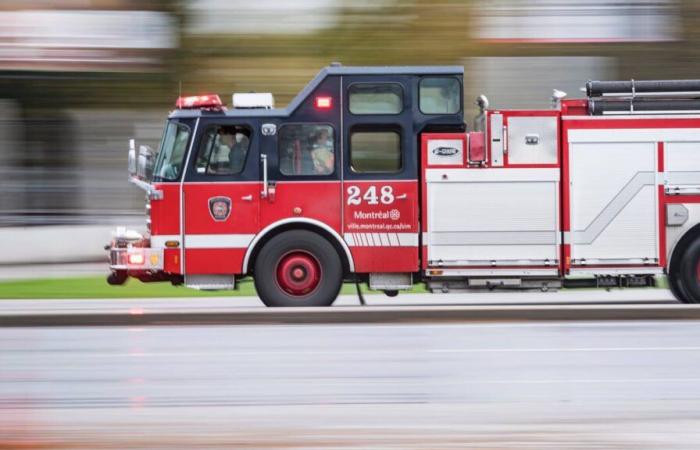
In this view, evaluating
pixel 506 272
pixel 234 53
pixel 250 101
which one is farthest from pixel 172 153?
pixel 234 53

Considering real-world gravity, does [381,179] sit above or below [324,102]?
below

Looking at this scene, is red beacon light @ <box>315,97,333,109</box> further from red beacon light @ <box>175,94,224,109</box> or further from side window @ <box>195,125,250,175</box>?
red beacon light @ <box>175,94,224,109</box>

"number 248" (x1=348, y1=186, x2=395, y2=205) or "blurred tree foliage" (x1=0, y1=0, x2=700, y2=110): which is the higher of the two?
"blurred tree foliage" (x1=0, y1=0, x2=700, y2=110)

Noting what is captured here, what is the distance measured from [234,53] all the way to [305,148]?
58.2 feet

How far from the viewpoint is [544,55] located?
109ft

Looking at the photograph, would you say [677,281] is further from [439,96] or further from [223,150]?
[223,150]

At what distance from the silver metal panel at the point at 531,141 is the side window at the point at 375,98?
133 centimetres

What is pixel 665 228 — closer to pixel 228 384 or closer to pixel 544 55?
pixel 228 384

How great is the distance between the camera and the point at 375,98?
1569 centimetres

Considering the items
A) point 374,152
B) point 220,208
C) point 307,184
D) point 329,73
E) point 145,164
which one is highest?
point 329,73

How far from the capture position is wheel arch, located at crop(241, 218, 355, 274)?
15492 mm

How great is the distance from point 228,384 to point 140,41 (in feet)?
80.9

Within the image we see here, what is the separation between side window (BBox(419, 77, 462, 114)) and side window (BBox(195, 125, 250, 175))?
2.09 metres

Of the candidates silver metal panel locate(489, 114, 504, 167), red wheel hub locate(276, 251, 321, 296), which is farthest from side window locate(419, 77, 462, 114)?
red wheel hub locate(276, 251, 321, 296)
